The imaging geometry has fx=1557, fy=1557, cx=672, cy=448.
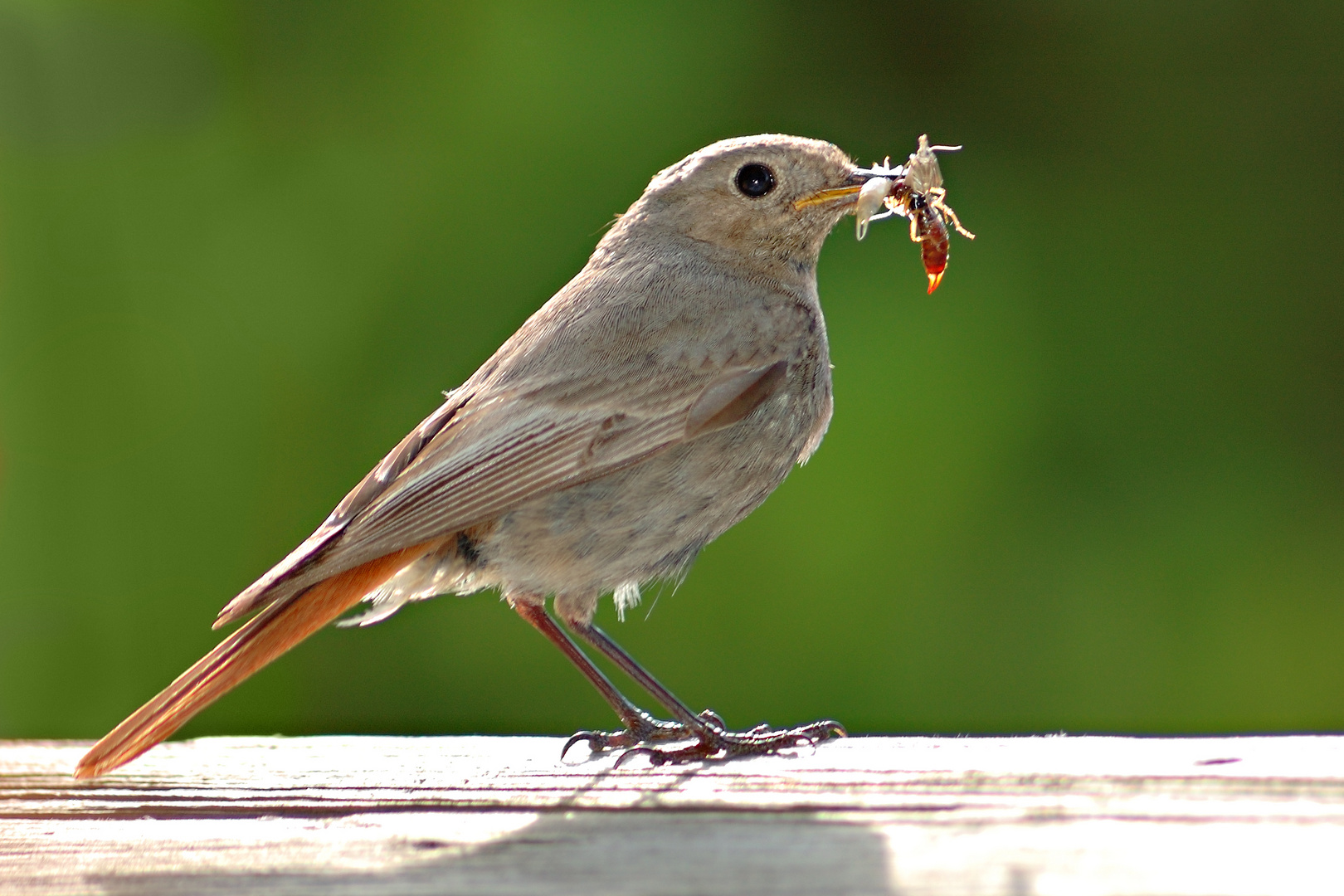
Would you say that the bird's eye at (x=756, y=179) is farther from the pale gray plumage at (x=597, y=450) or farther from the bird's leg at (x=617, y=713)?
the bird's leg at (x=617, y=713)

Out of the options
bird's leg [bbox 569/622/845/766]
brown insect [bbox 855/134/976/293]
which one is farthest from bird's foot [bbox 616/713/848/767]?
brown insect [bbox 855/134/976/293]

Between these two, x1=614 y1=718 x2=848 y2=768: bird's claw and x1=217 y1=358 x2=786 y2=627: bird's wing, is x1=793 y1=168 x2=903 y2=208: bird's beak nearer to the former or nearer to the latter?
x1=217 y1=358 x2=786 y2=627: bird's wing

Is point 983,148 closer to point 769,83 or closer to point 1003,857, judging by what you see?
point 769,83

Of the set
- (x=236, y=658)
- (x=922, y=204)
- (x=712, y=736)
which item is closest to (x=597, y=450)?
(x=712, y=736)

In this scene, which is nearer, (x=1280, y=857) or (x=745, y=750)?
(x=1280, y=857)

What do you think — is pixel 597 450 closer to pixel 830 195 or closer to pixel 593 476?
pixel 593 476

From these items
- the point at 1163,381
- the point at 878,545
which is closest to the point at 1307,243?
the point at 1163,381

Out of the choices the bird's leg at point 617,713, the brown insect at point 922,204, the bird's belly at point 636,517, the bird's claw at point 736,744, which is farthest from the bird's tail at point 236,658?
the brown insect at point 922,204
